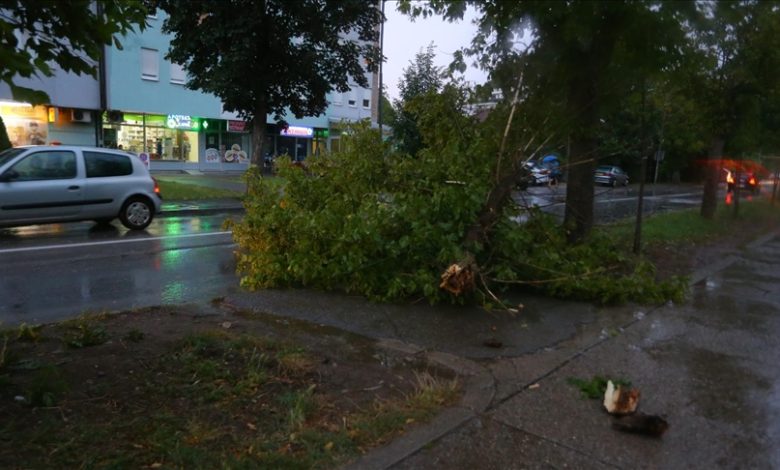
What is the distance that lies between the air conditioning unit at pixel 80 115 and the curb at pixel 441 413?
100ft

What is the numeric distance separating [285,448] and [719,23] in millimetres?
4028

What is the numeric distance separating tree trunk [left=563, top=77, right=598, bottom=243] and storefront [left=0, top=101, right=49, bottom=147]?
2848 cm

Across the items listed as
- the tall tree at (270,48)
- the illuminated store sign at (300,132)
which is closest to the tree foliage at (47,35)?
the tall tree at (270,48)

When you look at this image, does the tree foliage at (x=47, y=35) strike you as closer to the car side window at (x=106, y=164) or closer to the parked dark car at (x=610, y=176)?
the car side window at (x=106, y=164)

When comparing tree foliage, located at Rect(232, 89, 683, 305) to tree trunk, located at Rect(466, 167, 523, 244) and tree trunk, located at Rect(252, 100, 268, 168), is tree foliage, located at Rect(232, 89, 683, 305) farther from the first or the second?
tree trunk, located at Rect(252, 100, 268, 168)

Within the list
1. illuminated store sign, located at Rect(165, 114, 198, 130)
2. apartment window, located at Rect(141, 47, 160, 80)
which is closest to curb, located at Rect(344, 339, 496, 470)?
apartment window, located at Rect(141, 47, 160, 80)

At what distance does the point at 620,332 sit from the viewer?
6.06m

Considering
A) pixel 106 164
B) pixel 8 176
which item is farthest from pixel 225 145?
pixel 8 176

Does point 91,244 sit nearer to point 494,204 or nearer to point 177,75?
point 494,204

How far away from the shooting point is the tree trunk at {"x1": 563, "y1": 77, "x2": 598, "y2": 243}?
6.93 metres

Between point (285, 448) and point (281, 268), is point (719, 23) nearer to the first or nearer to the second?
point (285, 448)

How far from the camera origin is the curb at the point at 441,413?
11.2 feet

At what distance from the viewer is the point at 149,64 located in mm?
33000

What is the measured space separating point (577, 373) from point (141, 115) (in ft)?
109
